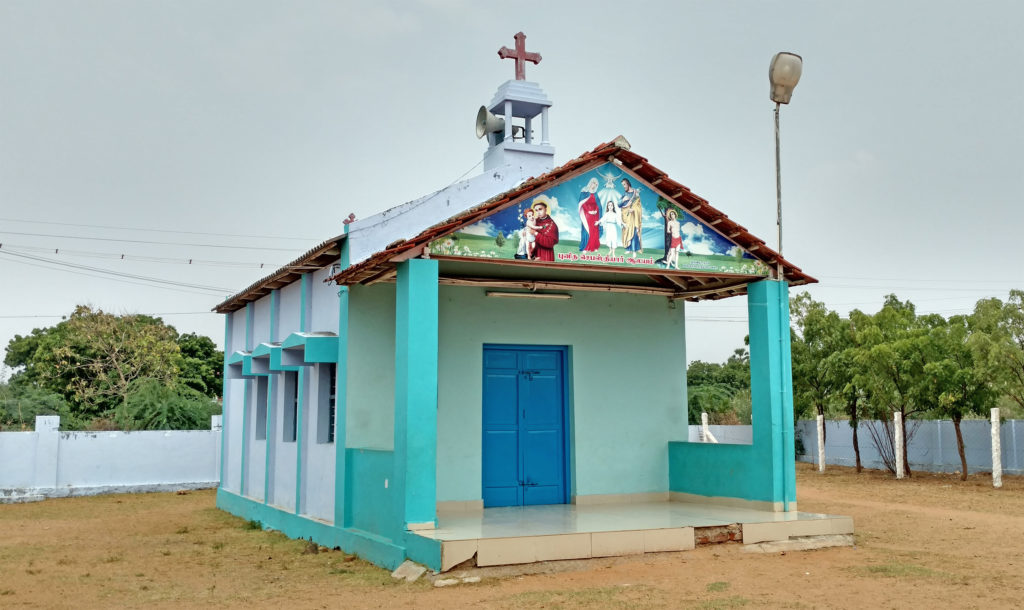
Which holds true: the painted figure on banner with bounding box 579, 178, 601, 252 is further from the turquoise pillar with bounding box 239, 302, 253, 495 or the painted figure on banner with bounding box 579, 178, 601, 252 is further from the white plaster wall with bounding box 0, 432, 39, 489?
the white plaster wall with bounding box 0, 432, 39, 489

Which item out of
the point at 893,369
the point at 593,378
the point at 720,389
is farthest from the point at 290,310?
the point at 720,389

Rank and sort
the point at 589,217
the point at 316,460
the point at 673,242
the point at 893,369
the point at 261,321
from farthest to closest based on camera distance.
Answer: the point at 893,369 < the point at 261,321 < the point at 316,460 < the point at 673,242 < the point at 589,217

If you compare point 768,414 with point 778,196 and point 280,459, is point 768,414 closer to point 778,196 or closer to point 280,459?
point 778,196

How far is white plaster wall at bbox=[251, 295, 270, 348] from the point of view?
1678cm

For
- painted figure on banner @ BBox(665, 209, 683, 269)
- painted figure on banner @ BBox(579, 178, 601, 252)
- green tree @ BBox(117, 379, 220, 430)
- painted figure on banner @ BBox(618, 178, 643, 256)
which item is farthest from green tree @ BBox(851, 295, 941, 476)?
green tree @ BBox(117, 379, 220, 430)

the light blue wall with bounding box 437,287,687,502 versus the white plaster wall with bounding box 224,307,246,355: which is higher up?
the white plaster wall with bounding box 224,307,246,355

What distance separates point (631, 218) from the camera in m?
11.3

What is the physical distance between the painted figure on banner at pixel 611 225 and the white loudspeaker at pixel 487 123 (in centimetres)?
509

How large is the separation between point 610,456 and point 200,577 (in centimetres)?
606

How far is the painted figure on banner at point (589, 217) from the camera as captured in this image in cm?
1095

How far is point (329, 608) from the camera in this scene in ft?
27.5

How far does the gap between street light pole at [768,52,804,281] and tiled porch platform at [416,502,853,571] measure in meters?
3.28

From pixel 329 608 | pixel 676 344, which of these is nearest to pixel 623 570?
pixel 329 608

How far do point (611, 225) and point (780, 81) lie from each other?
3407mm
